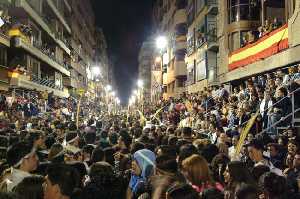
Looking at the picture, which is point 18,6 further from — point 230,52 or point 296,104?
point 296,104

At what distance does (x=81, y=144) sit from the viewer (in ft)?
34.8

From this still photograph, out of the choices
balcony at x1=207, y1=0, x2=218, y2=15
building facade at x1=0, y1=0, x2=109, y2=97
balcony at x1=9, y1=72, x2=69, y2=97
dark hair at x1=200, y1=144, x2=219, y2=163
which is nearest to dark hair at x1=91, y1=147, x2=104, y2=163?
dark hair at x1=200, y1=144, x2=219, y2=163

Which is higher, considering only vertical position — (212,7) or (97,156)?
(212,7)

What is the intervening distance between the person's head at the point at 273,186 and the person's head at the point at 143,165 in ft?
5.40

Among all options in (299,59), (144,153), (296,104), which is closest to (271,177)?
(144,153)

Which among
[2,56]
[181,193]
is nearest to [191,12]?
[2,56]

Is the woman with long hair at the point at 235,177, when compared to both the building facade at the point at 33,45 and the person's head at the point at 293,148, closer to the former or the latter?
the person's head at the point at 293,148

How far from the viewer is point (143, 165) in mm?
6531

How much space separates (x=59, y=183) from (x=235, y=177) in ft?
7.64

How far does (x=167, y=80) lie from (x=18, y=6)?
3428 centimetres

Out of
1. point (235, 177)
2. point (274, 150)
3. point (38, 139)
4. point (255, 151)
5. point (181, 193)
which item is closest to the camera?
point (181, 193)

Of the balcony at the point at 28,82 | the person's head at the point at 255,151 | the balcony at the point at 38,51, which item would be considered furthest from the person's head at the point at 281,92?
the balcony at the point at 38,51

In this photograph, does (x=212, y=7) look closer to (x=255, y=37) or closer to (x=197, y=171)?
(x=255, y=37)

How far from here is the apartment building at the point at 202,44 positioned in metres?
37.2
